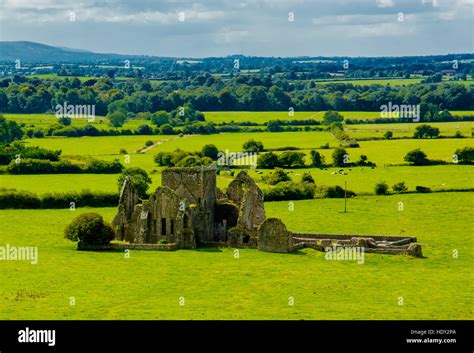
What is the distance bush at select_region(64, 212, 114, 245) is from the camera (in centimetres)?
7238

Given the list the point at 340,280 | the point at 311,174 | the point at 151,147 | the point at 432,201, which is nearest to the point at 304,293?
the point at 340,280

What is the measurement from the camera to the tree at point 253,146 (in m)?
138

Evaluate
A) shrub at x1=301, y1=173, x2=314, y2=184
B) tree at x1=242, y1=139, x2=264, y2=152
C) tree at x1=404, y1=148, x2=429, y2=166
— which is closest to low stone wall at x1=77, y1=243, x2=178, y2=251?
shrub at x1=301, y1=173, x2=314, y2=184

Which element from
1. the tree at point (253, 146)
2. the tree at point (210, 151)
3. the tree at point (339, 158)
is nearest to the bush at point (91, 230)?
the tree at point (339, 158)

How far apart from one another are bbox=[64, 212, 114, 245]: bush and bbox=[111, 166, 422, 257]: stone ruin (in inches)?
79.7

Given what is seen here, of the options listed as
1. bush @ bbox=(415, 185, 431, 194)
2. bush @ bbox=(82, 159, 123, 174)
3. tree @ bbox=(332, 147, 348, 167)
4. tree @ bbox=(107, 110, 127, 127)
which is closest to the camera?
bush @ bbox=(415, 185, 431, 194)
